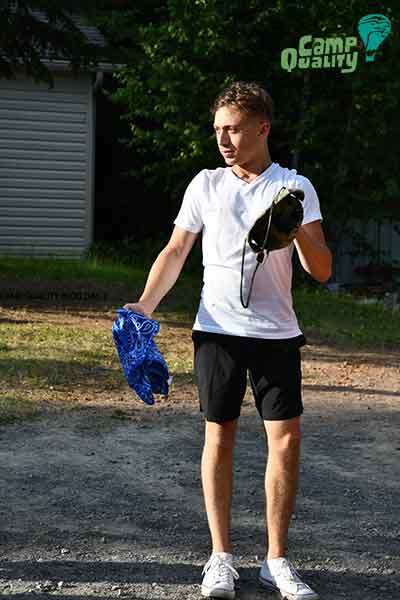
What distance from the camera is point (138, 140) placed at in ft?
55.5

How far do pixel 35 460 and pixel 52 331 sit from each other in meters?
4.97

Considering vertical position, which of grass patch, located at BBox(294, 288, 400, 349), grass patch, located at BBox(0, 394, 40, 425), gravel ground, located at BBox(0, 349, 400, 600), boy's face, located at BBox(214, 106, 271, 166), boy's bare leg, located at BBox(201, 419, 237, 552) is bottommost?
grass patch, located at BBox(294, 288, 400, 349)

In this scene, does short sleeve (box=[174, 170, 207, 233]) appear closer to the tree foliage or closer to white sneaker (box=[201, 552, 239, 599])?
white sneaker (box=[201, 552, 239, 599])

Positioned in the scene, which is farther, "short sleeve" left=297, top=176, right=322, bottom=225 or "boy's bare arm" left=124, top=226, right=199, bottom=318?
"boy's bare arm" left=124, top=226, right=199, bottom=318

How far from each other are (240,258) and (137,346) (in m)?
0.50

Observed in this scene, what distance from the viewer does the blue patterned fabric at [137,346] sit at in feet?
13.6

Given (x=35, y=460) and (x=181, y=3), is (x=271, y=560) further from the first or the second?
(x=181, y=3)

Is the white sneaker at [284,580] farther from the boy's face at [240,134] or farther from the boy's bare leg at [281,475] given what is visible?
the boy's face at [240,134]

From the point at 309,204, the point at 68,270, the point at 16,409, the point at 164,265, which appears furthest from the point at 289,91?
the point at 309,204

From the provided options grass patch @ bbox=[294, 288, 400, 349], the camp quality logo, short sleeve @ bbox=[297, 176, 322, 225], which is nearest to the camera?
short sleeve @ bbox=[297, 176, 322, 225]

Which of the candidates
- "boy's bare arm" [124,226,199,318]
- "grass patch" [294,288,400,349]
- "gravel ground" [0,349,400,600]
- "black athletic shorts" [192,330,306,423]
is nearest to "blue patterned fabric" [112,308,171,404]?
"boy's bare arm" [124,226,199,318]

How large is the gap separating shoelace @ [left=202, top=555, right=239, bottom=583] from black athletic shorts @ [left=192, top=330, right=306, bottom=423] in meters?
0.51

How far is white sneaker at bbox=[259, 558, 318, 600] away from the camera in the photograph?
4027mm

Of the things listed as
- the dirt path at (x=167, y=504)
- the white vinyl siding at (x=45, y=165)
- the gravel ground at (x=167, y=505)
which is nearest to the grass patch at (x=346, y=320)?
the dirt path at (x=167, y=504)
